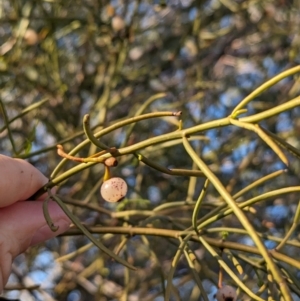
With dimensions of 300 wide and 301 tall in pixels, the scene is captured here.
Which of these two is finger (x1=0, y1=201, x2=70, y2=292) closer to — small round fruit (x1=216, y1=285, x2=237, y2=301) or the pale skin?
the pale skin

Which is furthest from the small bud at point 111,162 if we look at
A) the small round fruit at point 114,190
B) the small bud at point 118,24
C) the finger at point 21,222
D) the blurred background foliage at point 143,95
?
the small bud at point 118,24

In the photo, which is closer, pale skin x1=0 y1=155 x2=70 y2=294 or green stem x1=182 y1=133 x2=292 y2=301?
green stem x1=182 y1=133 x2=292 y2=301

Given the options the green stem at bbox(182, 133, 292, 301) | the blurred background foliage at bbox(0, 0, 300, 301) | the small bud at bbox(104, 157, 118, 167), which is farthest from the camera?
the blurred background foliage at bbox(0, 0, 300, 301)

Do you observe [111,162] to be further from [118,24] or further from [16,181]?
[118,24]

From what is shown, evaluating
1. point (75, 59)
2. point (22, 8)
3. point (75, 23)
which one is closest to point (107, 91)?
point (75, 23)

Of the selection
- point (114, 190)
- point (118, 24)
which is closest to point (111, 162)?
point (114, 190)

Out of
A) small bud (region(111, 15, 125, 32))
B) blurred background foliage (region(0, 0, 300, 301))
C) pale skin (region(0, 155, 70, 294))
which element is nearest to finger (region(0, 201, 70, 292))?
pale skin (region(0, 155, 70, 294))

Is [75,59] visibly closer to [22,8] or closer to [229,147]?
[22,8]
